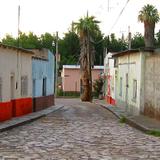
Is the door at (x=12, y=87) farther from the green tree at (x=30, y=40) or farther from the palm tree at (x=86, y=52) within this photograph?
the green tree at (x=30, y=40)

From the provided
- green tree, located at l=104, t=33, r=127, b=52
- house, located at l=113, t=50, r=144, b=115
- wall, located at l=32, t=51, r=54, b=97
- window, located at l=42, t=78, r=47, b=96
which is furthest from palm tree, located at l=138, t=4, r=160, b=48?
green tree, located at l=104, t=33, r=127, b=52

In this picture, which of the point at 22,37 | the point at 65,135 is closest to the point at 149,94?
the point at 65,135

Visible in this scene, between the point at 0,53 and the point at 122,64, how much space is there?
14.9m

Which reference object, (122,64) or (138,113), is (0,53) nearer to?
(138,113)

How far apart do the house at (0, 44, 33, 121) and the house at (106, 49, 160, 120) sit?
587 cm

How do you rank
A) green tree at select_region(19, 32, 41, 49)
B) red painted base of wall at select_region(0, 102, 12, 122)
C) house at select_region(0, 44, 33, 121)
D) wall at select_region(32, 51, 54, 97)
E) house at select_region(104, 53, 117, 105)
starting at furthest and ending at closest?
1. green tree at select_region(19, 32, 41, 49)
2. house at select_region(104, 53, 117, 105)
3. wall at select_region(32, 51, 54, 97)
4. house at select_region(0, 44, 33, 121)
5. red painted base of wall at select_region(0, 102, 12, 122)

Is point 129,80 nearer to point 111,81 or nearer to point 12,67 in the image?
point 12,67

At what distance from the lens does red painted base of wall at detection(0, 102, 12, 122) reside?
2191 cm

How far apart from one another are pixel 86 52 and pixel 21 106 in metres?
26.3

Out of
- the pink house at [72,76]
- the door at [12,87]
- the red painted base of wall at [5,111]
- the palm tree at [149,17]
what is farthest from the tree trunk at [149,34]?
the red painted base of wall at [5,111]

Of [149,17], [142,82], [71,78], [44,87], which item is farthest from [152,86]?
[71,78]

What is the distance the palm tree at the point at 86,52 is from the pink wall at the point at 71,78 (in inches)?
676

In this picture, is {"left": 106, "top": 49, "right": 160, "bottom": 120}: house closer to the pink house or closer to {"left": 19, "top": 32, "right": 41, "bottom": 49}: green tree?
the pink house

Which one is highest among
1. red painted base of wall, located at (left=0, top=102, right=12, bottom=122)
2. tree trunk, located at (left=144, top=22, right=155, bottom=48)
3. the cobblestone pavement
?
tree trunk, located at (left=144, top=22, right=155, bottom=48)
